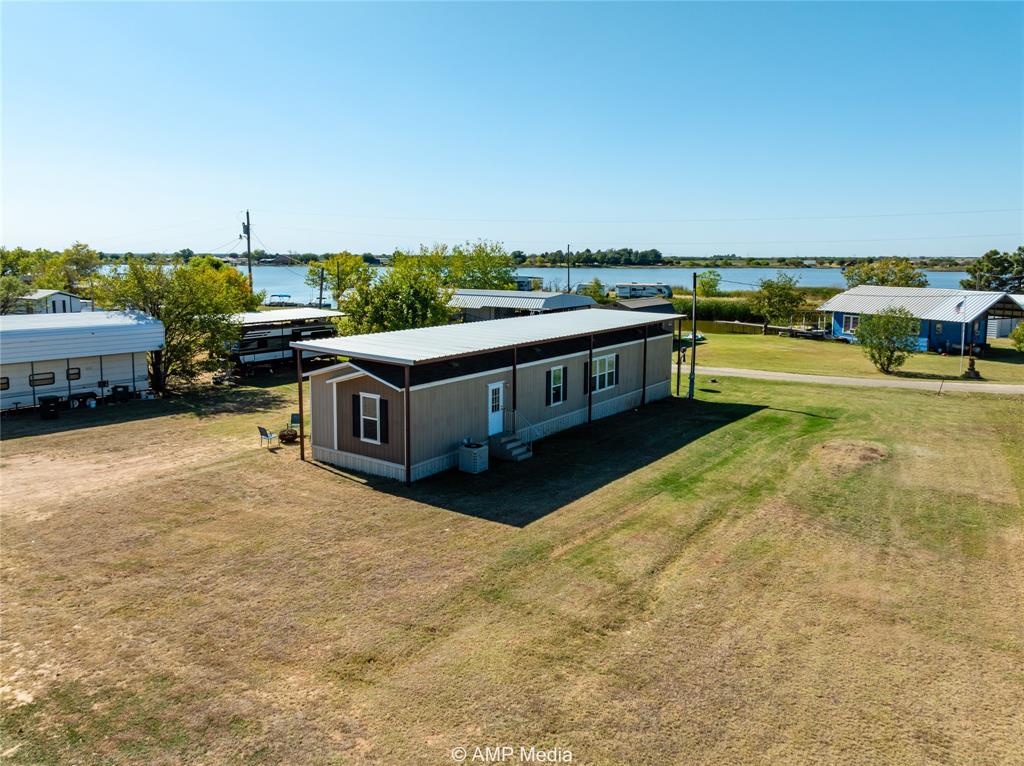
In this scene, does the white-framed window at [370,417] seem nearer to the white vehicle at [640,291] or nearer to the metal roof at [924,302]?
the metal roof at [924,302]

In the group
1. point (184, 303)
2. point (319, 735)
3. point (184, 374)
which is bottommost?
point (319, 735)

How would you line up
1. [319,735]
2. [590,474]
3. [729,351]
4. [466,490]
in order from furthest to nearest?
[729,351] < [590,474] < [466,490] < [319,735]

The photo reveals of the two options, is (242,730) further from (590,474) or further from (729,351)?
(729,351)

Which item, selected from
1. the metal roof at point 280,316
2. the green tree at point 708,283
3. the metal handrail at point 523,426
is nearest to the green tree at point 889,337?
the metal handrail at point 523,426

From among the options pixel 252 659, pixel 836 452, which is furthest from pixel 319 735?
pixel 836 452

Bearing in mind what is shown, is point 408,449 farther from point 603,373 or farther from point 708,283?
point 708,283

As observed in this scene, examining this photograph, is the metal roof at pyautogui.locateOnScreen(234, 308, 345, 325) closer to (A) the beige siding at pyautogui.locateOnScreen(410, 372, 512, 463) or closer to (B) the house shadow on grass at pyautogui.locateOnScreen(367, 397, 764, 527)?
(A) the beige siding at pyautogui.locateOnScreen(410, 372, 512, 463)

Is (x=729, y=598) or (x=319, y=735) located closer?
(x=319, y=735)
